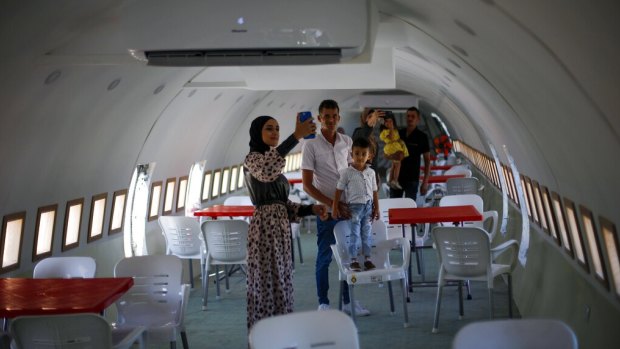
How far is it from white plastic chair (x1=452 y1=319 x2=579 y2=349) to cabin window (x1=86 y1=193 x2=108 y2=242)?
8000mm

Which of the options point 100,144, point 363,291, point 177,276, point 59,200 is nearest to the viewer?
point 177,276

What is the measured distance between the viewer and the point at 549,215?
973 centimetres

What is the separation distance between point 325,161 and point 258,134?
2000 mm

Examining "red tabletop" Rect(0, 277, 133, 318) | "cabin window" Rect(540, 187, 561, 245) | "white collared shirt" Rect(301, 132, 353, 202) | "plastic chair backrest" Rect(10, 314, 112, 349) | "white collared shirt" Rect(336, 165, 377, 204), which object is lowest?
"plastic chair backrest" Rect(10, 314, 112, 349)

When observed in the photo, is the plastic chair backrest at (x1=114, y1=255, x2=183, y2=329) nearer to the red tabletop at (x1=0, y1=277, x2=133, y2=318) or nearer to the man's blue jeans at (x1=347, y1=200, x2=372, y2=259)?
the red tabletop at (x1=0, y1=277, x2=133, y2=318)

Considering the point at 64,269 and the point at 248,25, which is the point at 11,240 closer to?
the point at 64,269

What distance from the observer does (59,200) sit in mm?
10383

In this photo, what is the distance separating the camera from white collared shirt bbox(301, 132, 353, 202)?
970 cm

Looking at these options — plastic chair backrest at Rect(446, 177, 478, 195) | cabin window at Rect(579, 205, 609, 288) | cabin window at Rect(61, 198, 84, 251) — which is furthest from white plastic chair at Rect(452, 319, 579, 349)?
plastic chair backrest at Rect(446, 177, 478, 195)

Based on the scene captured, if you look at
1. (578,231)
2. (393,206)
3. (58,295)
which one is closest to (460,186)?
(393,206)

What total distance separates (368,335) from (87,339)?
4.58 meters

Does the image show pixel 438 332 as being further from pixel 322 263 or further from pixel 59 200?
pixel 59 200

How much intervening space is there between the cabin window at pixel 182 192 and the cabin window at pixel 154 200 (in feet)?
4.56

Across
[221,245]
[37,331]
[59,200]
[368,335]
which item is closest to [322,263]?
[368,335]
